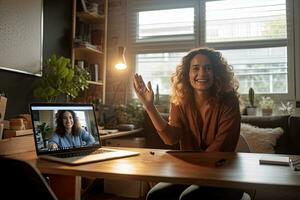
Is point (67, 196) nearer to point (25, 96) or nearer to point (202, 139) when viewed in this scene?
point (202, 139)

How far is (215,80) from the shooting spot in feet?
5.66

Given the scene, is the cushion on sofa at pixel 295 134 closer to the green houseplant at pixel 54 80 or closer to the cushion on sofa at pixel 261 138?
the cushion on sofa at pixel 261 138

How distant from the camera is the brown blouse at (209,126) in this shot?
1567mm

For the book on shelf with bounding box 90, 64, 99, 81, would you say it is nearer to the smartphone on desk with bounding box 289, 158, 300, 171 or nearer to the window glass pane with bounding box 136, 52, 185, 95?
the window glass pane with bounding box 136, 52, 185, 95

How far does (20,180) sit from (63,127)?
0.83 m

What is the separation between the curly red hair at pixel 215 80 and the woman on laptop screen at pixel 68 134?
2.01 ft

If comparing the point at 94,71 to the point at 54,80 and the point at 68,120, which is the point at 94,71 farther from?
the point at 68,120

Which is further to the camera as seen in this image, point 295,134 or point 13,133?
point 295,134

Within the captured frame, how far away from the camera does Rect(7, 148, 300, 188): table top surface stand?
902 millimetres

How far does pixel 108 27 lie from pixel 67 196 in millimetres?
2759

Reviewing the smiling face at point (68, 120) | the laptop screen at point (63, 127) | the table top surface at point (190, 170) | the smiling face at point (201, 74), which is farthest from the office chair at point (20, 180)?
the smiling face at point (201, 74)

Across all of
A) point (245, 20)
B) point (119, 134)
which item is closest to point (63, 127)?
point (119, 134)

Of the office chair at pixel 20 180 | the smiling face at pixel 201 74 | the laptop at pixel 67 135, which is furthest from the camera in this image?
the smiling face at pixel 201 74

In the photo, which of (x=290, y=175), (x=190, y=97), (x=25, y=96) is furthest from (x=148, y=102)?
(x=25, y=96)
